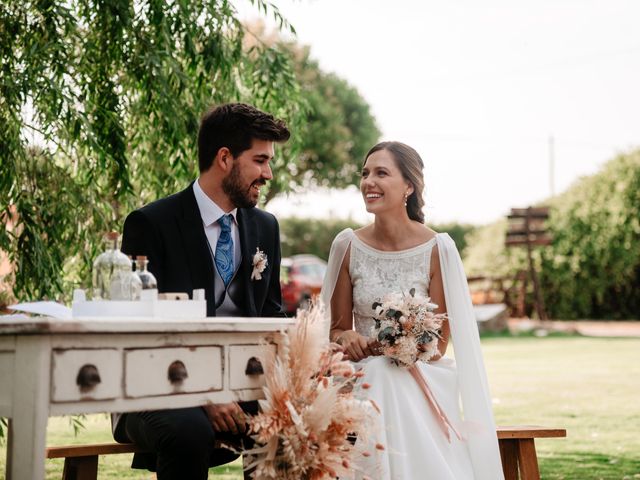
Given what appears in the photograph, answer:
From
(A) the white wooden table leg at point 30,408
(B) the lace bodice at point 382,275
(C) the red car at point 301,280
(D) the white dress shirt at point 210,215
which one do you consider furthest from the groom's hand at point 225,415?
(C) the red car at point 301,280

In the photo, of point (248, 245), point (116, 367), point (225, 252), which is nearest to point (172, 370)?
point (116, 367)

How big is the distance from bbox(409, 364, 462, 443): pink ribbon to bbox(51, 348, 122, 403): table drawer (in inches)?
80.0

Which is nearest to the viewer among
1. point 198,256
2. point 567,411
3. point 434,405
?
point 198,256

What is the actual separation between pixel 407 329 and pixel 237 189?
3.42ft

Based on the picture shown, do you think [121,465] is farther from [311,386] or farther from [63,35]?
[311,386]

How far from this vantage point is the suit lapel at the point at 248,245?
394 cm

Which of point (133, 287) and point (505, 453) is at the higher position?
point (133, 287)

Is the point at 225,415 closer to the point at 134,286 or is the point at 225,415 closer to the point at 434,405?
the point at 134,286

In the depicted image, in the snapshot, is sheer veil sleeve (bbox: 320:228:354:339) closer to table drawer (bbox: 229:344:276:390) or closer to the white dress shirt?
the white dress shirt

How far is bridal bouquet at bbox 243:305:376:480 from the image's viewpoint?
297 cm

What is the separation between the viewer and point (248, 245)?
13.3 ft

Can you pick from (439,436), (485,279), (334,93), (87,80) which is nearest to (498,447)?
(439,436)

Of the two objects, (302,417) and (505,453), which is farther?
(505,453)

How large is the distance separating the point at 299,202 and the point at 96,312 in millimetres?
28768
